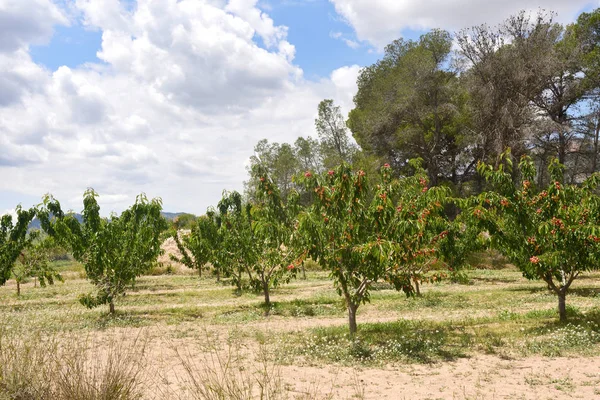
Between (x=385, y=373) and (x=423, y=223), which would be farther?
(x=423, y=223)

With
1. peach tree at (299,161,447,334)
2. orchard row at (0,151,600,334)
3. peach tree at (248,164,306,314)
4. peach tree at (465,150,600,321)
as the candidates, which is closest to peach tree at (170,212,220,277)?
peach tree at (248,164,306,314)

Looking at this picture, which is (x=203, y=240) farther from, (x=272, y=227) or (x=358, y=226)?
(x=358, y=226)

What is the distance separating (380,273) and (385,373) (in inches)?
95.7

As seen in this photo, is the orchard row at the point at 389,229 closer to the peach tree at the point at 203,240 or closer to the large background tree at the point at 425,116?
the peach tree at the point at 203,240

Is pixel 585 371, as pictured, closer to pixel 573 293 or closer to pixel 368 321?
pixel 368 321

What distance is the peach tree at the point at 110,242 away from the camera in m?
15.1

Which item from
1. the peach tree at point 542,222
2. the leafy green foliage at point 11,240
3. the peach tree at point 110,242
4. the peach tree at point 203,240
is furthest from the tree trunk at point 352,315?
the leafy green foliage at point 11,240

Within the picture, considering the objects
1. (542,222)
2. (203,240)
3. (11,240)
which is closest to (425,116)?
(203,240)

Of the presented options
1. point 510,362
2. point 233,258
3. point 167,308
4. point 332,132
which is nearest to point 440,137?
point 332,132

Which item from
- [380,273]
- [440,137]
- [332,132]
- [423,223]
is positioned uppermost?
[332,132]

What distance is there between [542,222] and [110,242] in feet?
42.2

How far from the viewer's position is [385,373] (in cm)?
802

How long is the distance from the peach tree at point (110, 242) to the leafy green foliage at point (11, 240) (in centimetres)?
542

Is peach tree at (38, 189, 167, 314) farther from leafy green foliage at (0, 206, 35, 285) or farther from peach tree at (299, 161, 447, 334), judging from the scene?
peach tree at (299, 161, 447, 334)
